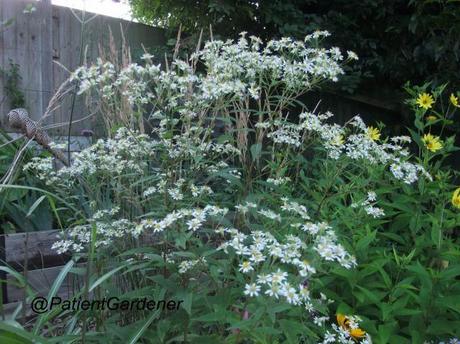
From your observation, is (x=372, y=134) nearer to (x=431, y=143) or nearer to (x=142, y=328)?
(x=431, y=143)

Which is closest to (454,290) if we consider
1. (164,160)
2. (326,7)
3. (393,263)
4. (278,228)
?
(393,263)

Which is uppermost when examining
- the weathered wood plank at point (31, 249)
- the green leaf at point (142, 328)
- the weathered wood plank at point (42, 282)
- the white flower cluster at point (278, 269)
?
the white flower cluster at point (278, 269)

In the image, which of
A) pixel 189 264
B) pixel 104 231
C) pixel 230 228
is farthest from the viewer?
pixel 104 231

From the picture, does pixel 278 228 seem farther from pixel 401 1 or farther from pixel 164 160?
pixel 401 1

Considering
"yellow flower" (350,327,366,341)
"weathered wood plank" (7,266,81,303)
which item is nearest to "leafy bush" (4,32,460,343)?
"yellow flower" (350,327,366,341)

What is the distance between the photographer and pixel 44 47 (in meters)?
4.39

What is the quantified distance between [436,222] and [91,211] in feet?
3.90

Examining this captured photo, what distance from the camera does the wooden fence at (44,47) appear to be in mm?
4191

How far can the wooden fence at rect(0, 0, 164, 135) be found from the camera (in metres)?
4.19

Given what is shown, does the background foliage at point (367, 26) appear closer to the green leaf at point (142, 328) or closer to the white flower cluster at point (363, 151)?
the white flower cluster at point (363, 151)

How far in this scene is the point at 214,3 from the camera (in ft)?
13.0

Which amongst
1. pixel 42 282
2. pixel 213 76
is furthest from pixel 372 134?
pixel 42 282

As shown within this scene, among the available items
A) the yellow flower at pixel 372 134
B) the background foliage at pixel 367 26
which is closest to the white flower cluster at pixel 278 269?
the yellow flower at pixel 372 134

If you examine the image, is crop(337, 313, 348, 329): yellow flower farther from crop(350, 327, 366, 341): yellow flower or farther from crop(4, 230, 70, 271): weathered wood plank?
crop(4, 230, 70, 271): weathered wood plank
